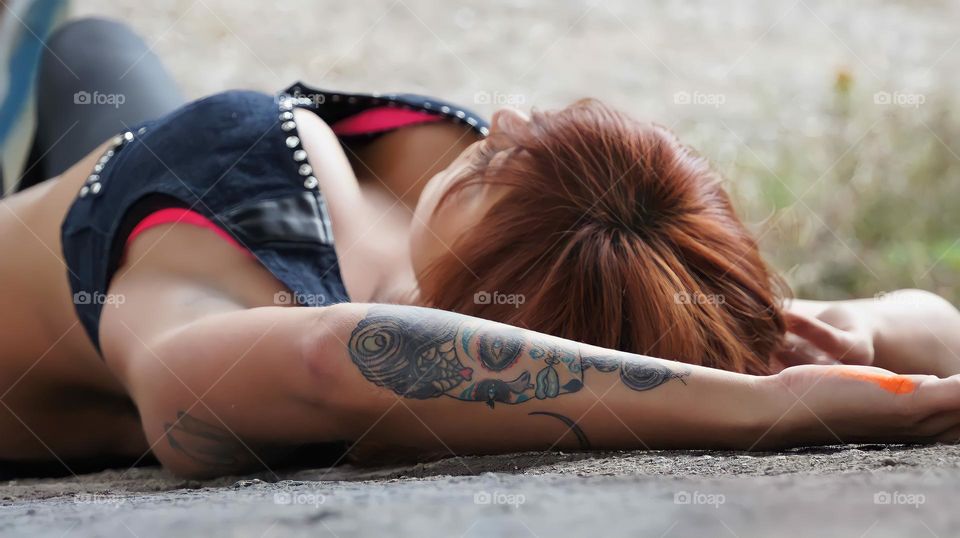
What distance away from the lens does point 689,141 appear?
10.7 feet

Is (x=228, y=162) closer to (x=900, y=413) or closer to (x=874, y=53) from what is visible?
(x=900, y=413)

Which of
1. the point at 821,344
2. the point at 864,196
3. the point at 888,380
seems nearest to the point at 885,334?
the point at 821,344

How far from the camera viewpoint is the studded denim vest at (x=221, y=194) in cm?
125

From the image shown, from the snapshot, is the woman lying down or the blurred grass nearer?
the woman lying down

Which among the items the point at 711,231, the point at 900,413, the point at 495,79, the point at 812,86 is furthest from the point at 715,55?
the point at 900,413

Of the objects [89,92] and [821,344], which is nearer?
[821,344]

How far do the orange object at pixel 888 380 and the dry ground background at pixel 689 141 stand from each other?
0.06m

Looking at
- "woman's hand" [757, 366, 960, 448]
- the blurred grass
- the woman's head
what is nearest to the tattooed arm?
"woman's hand" [757, 366, 960, 448]

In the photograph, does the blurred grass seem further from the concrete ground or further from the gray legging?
the concrete ground

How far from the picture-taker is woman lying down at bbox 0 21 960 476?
1.02m

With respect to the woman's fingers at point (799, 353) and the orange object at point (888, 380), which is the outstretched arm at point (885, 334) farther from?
the orange object at point (888, 380)

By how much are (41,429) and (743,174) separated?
2217 millimetres

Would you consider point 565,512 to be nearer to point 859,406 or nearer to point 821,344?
point 859,406

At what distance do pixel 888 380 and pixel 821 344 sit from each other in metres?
0.38
